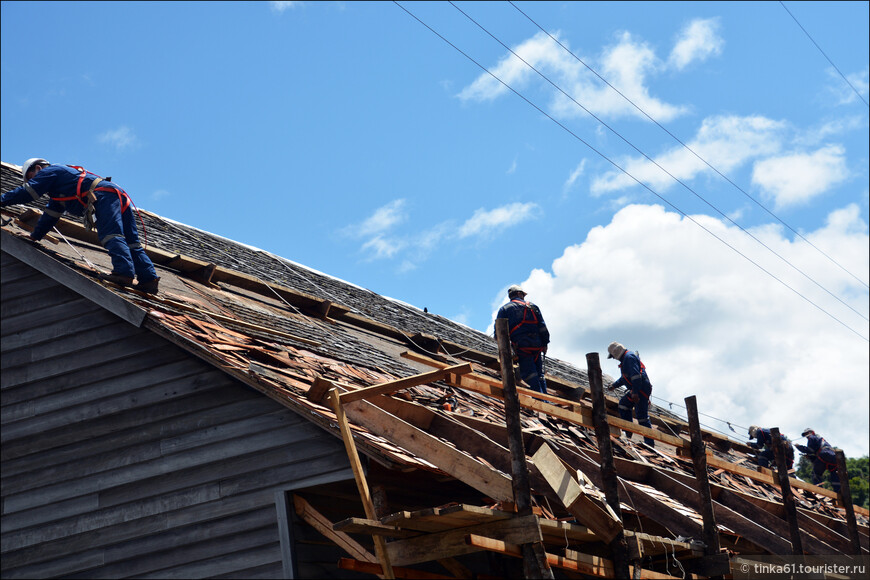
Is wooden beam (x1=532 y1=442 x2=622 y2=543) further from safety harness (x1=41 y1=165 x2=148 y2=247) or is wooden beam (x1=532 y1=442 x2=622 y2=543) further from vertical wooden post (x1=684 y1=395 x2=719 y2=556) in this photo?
safety harness (x1=41 y1=165 x2=148 y2=247)

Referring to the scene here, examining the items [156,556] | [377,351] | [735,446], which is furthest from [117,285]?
[735,446]

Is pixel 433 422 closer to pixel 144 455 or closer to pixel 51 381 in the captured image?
pixel 144 455

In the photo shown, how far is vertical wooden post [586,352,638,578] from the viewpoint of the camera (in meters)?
7.21

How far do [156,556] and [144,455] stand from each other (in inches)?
37.7

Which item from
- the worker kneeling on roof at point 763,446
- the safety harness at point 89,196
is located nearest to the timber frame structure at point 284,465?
the safety harness at point 89,196

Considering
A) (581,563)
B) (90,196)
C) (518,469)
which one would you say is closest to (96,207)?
(90,196)

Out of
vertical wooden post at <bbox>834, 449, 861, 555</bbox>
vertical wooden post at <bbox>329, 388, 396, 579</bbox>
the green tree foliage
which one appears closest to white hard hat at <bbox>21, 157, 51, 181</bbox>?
vertical wooden post at <bbox>329, 388, 396, 579</bbox>

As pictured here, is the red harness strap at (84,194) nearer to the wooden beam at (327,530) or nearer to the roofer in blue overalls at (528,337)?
the wooden beam at (327,530)

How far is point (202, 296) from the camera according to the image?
10.6 m

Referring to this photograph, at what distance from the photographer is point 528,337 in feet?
41.3

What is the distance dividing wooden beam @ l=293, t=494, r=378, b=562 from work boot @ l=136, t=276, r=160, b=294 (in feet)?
9.78

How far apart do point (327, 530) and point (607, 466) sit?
2.45m

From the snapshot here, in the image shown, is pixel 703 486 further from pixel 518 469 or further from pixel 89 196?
pixel 89 196

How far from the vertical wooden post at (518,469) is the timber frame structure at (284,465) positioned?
20 millimetres
